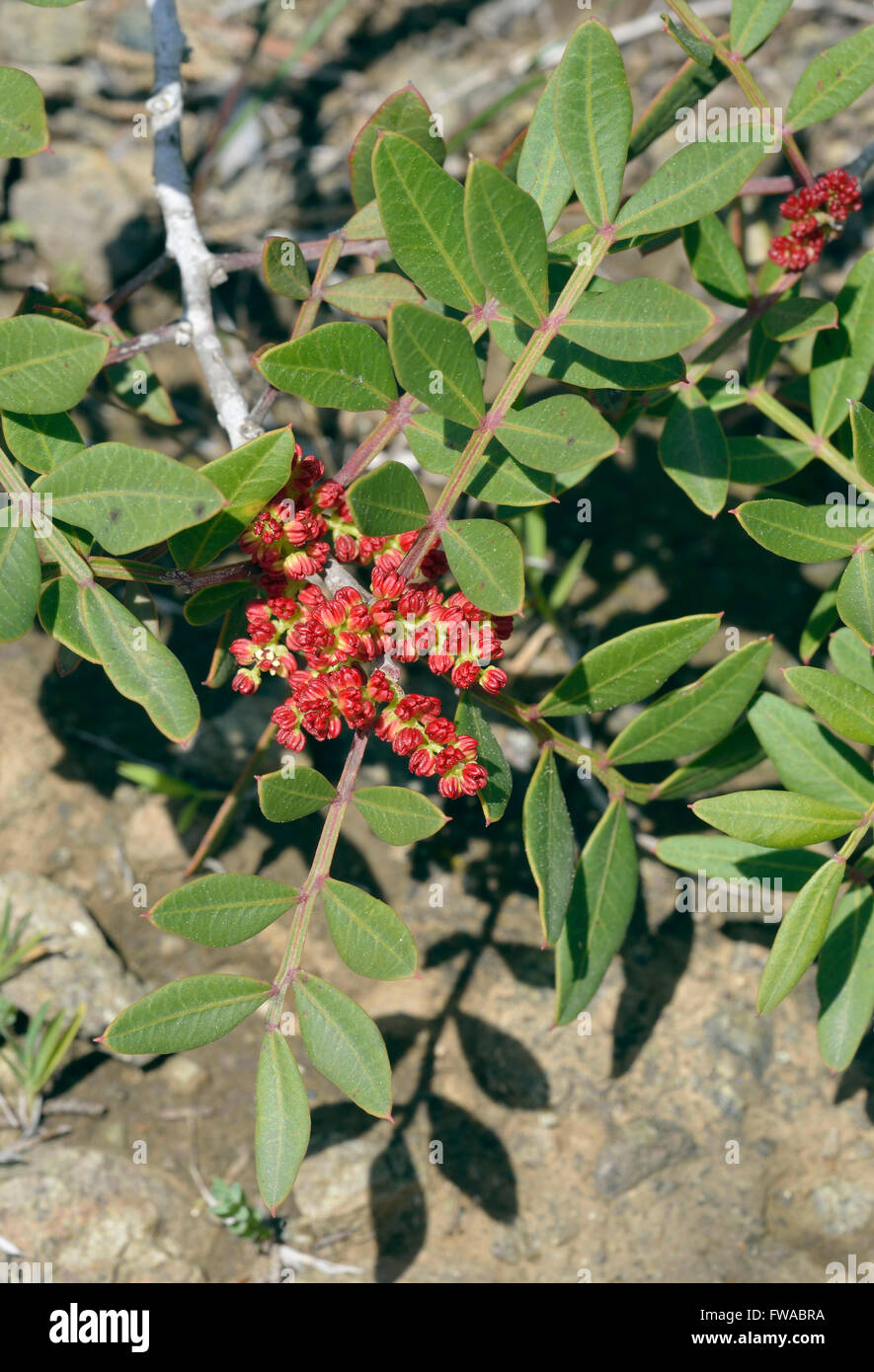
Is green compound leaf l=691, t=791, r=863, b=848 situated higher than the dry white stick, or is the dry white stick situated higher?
the dry white stick

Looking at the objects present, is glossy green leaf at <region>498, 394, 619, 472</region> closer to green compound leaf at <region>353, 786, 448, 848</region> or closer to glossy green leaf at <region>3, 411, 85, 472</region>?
green compound leaf at <region>353, 786, 448, 848</region>

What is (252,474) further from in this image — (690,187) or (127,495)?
(690,187)

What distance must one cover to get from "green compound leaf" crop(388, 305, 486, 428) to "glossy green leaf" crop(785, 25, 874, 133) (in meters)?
1.04

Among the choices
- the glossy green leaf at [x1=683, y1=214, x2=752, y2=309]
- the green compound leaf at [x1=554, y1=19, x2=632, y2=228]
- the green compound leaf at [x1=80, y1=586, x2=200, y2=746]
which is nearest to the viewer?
the green compound leaf at [x1=554, y1=19, x2=632, y2=228]

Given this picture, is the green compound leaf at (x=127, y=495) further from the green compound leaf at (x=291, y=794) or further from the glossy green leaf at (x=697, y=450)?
the glossy green leaf at (x=697, y=450)

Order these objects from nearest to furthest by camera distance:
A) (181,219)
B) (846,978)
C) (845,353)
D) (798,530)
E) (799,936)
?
1. (799,936)
2. (798,530)
3. (846,978)
4. (845,353)
5. (181,219)

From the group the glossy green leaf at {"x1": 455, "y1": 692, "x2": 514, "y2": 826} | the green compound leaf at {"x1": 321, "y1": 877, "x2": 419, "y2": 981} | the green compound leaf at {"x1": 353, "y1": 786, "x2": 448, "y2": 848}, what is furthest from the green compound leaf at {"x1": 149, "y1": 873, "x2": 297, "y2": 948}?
the glossy green leaf at {"x1": 455, "y1": 692, "x2": 514, "y2": 826}

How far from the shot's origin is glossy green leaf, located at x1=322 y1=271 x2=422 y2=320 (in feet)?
7.15

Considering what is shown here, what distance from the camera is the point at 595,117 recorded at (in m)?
1.67

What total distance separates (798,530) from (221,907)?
1.35 m

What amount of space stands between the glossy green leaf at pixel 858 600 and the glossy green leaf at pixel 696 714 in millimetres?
170

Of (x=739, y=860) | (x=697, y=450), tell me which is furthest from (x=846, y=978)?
(x=697, y=450)

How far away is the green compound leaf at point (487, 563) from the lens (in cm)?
170

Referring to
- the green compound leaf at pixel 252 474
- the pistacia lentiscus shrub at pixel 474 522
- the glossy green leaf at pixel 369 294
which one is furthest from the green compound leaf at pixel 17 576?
the glossy green leaf at pixel 369 294
